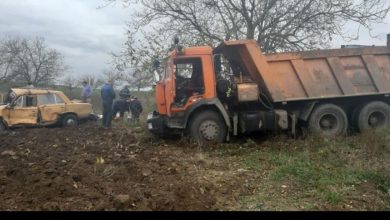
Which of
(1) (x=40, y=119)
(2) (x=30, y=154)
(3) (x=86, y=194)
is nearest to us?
(3) (x=86, y=194)

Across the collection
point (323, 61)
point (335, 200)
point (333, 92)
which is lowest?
point (335, 200)

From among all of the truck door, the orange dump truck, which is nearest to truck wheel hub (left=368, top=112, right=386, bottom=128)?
the orange dump truck

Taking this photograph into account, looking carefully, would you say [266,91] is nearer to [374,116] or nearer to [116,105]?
[374,116]

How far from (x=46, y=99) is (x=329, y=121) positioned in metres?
10.5

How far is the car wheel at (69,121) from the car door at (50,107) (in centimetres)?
27

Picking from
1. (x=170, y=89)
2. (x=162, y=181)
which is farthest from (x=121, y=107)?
(x=162, y=181)

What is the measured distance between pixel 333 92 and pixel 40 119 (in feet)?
35.0

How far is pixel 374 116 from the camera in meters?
12.2

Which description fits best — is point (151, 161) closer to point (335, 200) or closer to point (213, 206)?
point (213, 206)

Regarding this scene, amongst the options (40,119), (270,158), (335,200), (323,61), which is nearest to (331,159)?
(270,158)

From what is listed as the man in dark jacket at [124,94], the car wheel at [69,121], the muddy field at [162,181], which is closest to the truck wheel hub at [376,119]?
the muddy field at [162,181]

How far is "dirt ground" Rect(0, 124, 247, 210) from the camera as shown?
6066mm

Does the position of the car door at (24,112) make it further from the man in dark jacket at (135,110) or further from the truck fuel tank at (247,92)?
the truck fuel tank at (247,92)

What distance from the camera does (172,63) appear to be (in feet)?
37.0
